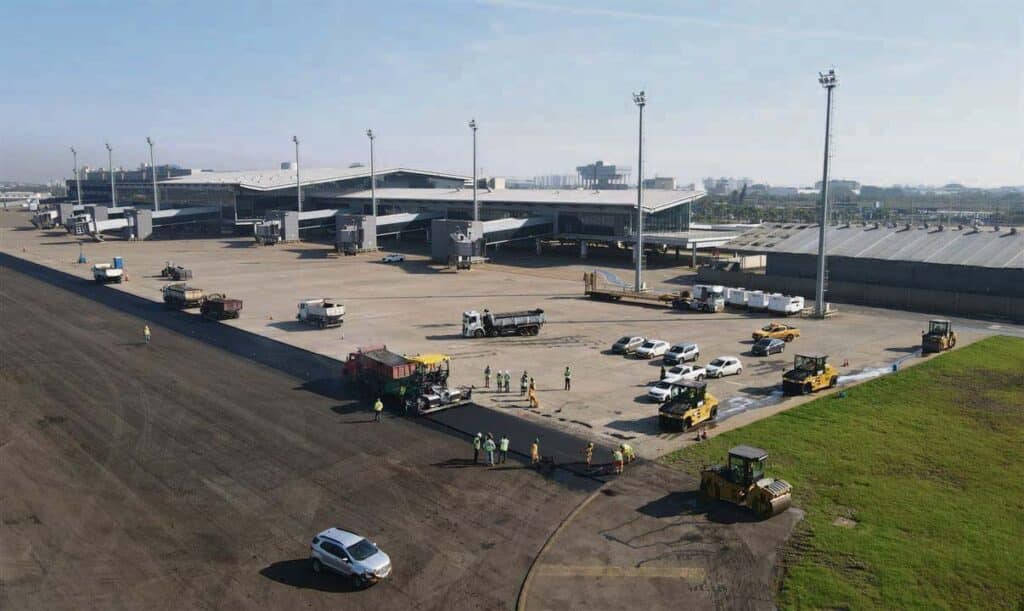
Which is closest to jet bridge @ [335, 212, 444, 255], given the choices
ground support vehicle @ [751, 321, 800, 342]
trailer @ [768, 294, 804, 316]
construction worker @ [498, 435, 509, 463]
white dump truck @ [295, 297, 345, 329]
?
white dump truck @ [295, 297, 345, 329]

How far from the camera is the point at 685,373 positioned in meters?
42.9

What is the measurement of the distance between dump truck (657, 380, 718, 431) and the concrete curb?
738cm

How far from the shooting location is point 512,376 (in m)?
43.9

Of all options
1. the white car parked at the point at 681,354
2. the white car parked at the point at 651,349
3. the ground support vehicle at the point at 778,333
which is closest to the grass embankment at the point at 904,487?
the white car parked at the point at 681,354

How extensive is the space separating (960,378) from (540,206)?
7780cm

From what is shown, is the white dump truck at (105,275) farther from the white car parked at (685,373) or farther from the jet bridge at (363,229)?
the white car parked at (685,373)

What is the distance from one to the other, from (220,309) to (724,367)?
38638 mm

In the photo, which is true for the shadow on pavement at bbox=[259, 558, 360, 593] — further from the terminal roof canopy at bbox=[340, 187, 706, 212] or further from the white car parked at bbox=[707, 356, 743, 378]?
the terminal roof canopy at bbox=[340, 187, 706, 212]

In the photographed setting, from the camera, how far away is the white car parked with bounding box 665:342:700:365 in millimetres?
46594

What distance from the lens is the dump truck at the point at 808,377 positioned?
40312mm

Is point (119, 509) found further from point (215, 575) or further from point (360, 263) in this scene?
point (360, 263)

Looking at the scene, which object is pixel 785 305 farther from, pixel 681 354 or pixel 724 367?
pixel 724 367

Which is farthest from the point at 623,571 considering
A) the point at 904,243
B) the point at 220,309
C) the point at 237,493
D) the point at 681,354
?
the point at 904,243

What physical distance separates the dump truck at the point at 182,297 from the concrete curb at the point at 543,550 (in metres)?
48.4
